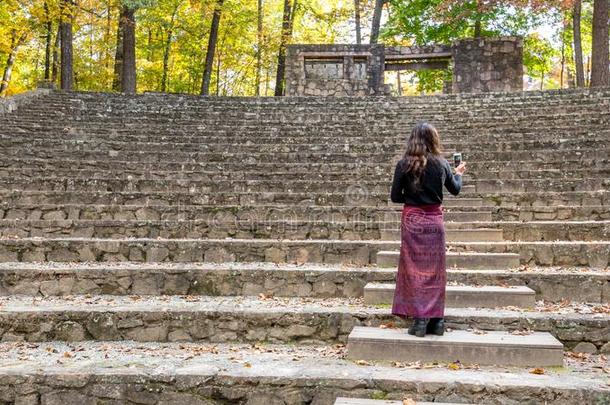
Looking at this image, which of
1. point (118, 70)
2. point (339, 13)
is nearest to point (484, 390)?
point (118, 70)

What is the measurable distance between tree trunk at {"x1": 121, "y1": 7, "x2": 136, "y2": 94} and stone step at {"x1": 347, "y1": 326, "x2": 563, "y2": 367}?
50.8 ft

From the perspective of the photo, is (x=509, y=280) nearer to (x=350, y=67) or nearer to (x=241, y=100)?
(x=241, y=100)

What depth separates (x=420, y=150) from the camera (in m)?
3.85

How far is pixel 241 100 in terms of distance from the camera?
14266mm

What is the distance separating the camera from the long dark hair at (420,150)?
3836 mm

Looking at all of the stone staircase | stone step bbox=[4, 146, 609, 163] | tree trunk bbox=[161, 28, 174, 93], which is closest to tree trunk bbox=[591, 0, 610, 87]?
the stone staircase

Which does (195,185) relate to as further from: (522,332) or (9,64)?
(9,64)

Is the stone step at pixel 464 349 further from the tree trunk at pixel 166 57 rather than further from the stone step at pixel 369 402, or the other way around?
the tree trunk at pixel 166 57

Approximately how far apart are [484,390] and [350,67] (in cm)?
1583

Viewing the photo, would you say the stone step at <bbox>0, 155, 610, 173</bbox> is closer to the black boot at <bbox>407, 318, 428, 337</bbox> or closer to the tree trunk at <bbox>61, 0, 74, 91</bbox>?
the black boot at <bbox>407, 318, 428, 337</bbox>

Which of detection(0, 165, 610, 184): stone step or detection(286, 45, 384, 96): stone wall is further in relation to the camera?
detection(286, 45, 384, 96): stone wall

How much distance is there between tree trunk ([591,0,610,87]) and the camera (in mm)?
14898

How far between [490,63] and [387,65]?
10.5ft

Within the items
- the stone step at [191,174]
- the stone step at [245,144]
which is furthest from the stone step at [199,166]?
the stone step at [245,144]
